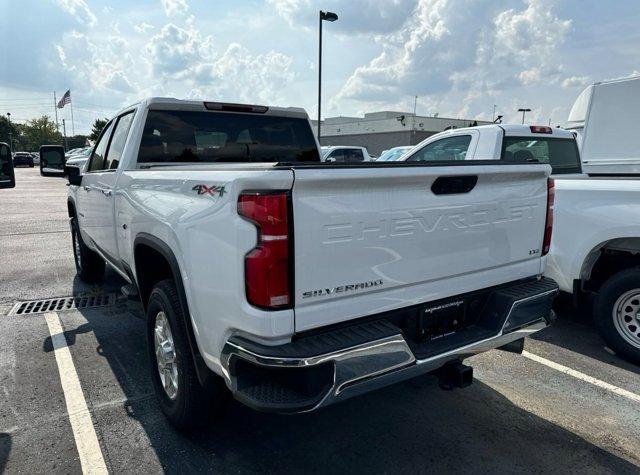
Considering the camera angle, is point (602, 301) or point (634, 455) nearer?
point (634, 455)

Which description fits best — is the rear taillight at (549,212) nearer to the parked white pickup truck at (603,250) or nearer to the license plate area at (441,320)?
the license plate area at (441,320)

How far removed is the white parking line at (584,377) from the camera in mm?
3695

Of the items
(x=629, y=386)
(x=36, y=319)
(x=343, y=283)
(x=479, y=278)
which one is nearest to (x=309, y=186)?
(x=343, y=283)

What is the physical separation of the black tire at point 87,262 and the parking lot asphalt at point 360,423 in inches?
66.6

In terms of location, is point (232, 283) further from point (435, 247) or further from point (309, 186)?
point (435, 247)

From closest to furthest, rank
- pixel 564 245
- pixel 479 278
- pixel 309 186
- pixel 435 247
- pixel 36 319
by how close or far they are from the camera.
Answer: pixel 309 186, pixel 435 247, pixel 479 278, pixel 564 245, pixel 36 319

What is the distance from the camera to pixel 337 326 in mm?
2355

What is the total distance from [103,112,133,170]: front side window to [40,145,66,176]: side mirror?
1002 millimetres

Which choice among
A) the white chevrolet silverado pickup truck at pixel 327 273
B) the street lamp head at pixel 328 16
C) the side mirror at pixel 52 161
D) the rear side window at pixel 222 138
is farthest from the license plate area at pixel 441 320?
the street lamp head at pixel 328 16

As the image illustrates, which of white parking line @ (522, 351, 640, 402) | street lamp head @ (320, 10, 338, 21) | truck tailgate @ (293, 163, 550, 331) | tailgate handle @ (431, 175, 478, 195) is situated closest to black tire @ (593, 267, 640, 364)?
white parking line @ (522, 351, 640, 402)

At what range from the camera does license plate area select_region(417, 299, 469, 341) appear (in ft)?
8.82

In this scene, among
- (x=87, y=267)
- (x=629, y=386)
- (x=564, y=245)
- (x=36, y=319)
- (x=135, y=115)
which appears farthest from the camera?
(x=87, y=267)

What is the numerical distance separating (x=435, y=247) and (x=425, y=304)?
32cm

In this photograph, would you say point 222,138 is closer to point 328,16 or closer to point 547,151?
point 547,151
